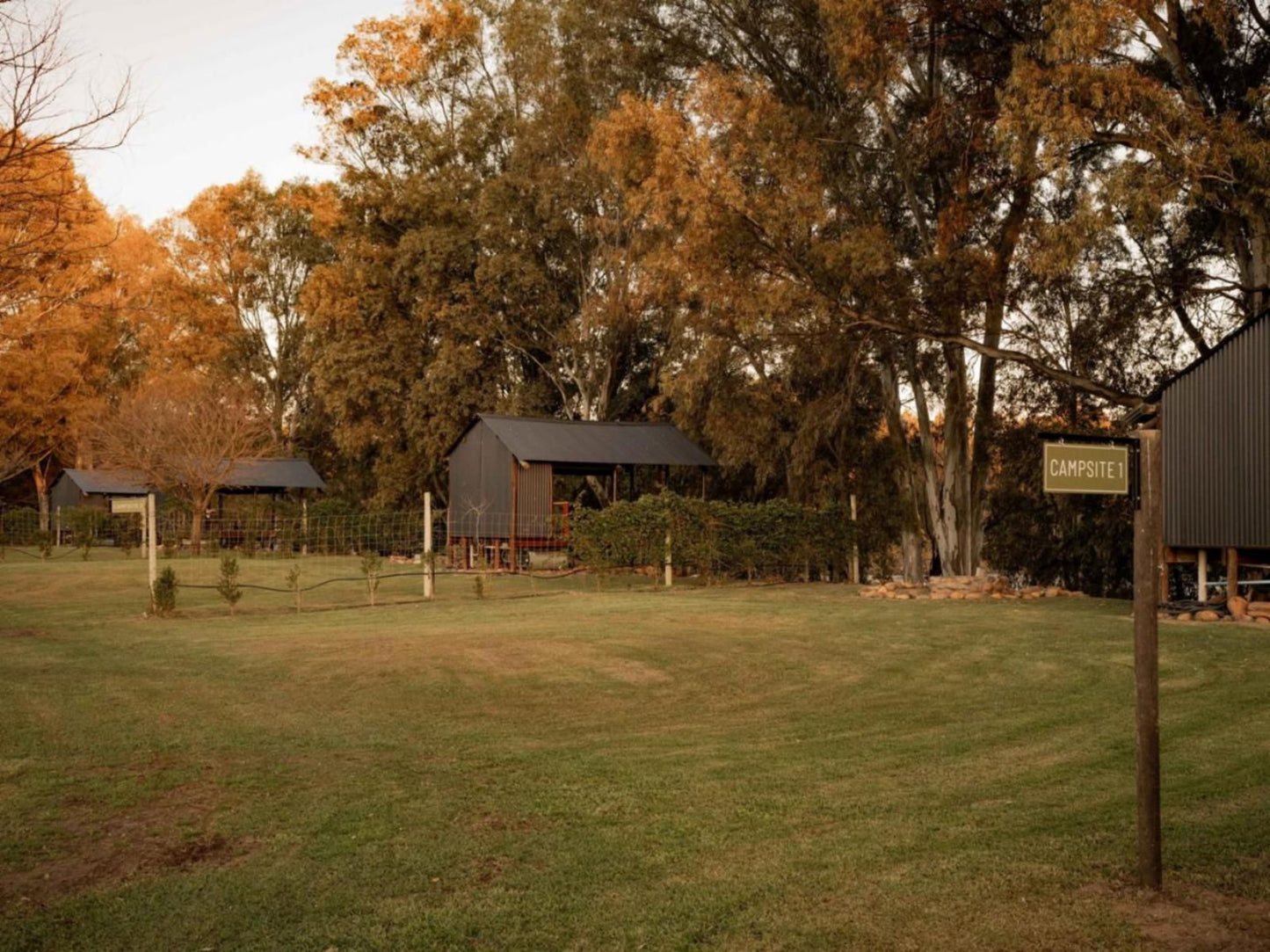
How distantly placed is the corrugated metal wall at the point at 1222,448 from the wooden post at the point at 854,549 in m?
9.54

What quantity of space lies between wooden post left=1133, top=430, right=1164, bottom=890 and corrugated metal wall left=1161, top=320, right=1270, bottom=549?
14910mm

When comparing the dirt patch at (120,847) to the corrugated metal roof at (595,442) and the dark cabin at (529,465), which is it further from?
the corrugated metal roof at (595,442)

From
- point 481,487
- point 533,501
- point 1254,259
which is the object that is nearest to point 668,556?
point 533,501

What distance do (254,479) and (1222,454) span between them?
38.0 metres

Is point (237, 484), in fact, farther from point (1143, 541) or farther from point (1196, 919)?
point (1196, 919)

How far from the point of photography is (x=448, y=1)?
4441 cm

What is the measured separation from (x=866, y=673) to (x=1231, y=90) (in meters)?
16.7

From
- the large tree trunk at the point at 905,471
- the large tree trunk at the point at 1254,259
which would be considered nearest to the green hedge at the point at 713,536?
the large tree trunk at the point at 905,471

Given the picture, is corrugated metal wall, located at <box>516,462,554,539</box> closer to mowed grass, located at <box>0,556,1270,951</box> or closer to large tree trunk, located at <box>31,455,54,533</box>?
mowed grass, located at <box>0,556,1270,951</box>

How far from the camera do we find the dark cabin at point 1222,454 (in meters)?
18.7

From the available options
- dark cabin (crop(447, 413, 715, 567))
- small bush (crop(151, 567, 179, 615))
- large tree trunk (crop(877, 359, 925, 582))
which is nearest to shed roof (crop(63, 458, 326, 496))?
dark cabin (crop(447, 413, 715, 567))

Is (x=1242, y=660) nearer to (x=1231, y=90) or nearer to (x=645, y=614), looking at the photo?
(x=645, y=614)

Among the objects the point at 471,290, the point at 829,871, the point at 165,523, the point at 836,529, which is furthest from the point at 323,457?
the point at 829,871

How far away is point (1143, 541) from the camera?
558 cm
